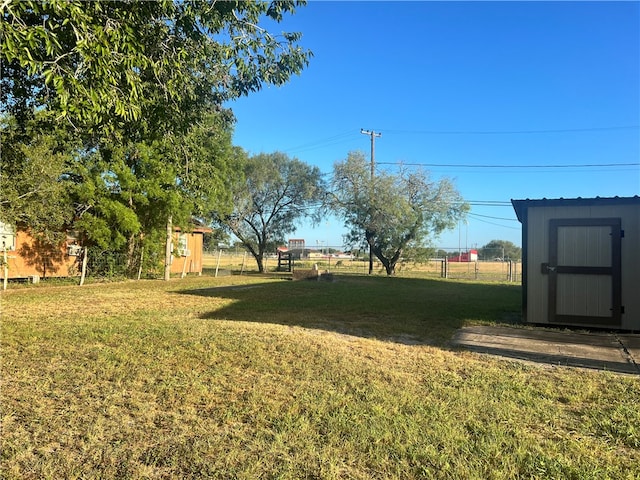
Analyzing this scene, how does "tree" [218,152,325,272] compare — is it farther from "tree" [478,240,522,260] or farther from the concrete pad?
"tree" [478,240,522,260]

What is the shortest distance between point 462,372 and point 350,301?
22.3 feet

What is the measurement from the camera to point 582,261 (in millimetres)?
7707

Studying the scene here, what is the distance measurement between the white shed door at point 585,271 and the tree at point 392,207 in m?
16.8

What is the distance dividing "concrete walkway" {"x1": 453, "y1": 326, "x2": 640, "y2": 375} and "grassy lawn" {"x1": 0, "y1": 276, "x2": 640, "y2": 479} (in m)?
0.47

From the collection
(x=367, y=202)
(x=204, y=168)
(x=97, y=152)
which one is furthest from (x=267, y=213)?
(x=204, y=168)

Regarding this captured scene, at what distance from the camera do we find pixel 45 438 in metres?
2.90

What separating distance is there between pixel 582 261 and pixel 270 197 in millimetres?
21705

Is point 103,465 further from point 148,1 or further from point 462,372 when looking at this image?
point 148,1

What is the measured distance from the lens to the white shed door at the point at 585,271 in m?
7.49

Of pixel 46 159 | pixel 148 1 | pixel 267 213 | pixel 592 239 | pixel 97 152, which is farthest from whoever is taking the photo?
pixel 267 213

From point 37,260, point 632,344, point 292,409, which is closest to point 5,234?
point 37,260

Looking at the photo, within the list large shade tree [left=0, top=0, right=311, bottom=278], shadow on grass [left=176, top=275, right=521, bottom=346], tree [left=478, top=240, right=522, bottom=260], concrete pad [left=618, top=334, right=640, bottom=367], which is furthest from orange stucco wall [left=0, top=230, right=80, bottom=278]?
tree [left=478, top=240, right=522, bottom=260]

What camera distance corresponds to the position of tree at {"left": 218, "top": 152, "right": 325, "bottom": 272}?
27.0 m

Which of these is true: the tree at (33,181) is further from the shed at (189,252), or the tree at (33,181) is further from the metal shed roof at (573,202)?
the metal shed roof at (573,202)
